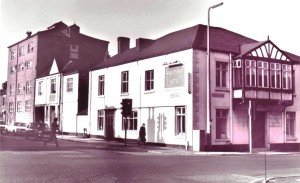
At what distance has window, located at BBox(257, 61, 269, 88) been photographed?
2616 cm

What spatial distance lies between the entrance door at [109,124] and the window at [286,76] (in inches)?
530

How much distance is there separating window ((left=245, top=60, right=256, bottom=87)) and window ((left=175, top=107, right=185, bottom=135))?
4631 mm

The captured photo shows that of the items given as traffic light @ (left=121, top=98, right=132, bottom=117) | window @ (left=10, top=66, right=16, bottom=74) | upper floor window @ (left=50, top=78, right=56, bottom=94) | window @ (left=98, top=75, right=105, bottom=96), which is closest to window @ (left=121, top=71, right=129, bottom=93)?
window @ (left=98, top=75, right=105, bottom=96)

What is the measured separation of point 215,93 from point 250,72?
2.66 metres

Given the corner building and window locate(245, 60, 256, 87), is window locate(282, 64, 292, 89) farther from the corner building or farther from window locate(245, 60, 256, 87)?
window locate(245, 60, 256, 87)

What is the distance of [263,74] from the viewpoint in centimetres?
2634

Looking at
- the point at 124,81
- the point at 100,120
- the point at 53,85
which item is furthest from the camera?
the point at 53,85

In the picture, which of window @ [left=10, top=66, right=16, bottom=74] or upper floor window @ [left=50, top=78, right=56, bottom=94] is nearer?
window @ [left=10, top=66, right=16, bottom=74]

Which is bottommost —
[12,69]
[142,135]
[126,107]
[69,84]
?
[142,135]

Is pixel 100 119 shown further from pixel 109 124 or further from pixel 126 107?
pixel 126 107

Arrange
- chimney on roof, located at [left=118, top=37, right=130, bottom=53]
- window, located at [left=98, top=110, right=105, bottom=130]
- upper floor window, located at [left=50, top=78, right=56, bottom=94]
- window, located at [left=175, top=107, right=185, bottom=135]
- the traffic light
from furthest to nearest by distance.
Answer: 1. upper floor window, located at [left=50, top=78, right=56, bottom=94]
2. chimney on roof, located at [left=118, top=37, right=130, bottom=53]
3. window, located at [left=98, top=110, right=105, bottom=130]
4. window, located at [left=175, top=107, right=185, bottom=135]
5. the traffic light

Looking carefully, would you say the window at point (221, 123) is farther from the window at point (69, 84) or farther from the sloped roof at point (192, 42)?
the window at point (69, 84)

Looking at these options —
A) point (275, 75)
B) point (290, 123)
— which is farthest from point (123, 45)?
point (290, 123)

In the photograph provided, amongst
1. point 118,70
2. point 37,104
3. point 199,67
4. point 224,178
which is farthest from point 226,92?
point 37,104
